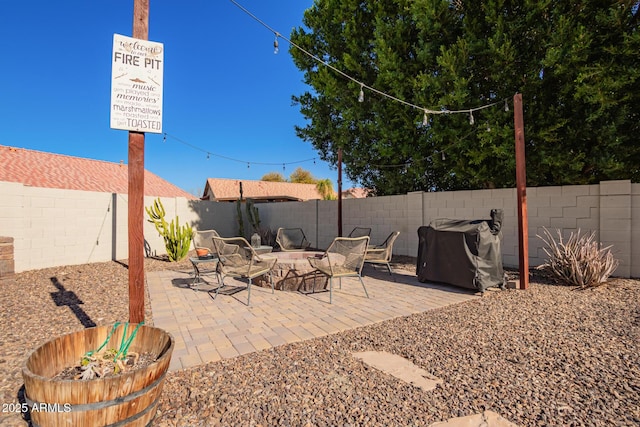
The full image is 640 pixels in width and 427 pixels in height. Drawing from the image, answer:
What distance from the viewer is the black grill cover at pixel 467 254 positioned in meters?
5.12

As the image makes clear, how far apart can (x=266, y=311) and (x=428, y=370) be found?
90.0 inches

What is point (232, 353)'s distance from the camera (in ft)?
9.73

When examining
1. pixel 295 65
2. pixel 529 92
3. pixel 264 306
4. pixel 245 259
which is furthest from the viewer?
pixel 295 65

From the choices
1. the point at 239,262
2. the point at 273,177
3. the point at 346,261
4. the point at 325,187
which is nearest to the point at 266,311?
the point at 239,262

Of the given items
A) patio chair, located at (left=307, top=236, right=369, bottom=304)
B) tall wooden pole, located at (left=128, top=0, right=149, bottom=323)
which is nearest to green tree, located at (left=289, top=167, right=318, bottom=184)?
patio chair, located at (left=307, top=236, right=369, bottom=304)

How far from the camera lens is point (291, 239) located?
8766 millimetres

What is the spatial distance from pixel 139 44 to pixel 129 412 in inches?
112

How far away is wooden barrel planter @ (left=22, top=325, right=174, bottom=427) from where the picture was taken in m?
1.56

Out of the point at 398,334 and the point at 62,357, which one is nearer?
the point at 62,357

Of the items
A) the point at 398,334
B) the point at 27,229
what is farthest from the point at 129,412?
the point at 27,229

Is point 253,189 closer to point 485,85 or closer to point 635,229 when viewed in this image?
point 485,85

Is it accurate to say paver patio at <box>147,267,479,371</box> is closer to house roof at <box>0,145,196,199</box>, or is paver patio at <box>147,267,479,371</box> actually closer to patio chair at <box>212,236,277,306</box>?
patio chair at <box>212,236,277,306</box>

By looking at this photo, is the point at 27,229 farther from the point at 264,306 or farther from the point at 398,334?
the point at 398,334

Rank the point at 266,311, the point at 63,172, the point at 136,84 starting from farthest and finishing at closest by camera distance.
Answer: the point at 63,172 < the point at 266,311 < the point at 136,84
